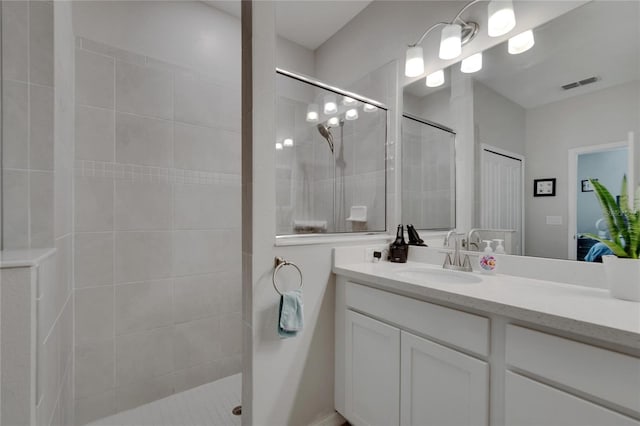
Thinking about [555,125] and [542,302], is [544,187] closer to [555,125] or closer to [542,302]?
[555,125]

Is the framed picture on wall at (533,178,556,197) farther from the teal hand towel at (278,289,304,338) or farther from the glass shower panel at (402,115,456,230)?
the teal hand towel at (278,289,304,338)

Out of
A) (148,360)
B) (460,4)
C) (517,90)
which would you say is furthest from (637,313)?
(148,360)

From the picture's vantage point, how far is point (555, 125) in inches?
51.6

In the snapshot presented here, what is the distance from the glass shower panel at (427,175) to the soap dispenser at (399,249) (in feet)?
0.57

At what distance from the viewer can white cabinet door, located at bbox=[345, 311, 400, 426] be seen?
1295 mm

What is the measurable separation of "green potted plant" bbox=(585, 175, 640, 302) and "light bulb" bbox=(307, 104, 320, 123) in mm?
1423

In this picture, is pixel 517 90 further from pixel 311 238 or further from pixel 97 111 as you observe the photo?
pixel 97 111

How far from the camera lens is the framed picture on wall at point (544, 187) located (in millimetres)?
1321

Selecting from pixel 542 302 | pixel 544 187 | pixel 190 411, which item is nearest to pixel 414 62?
pixel 544 187

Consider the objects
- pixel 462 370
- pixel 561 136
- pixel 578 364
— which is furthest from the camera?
pixel 561 136

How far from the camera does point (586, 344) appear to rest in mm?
801

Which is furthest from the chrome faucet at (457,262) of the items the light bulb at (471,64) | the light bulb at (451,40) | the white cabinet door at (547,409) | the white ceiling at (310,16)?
the white ceiling at (310,16)

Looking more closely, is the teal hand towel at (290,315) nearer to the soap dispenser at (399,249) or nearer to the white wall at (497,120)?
the soap dispenser at (399,249)

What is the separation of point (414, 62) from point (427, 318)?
1.56 meters
